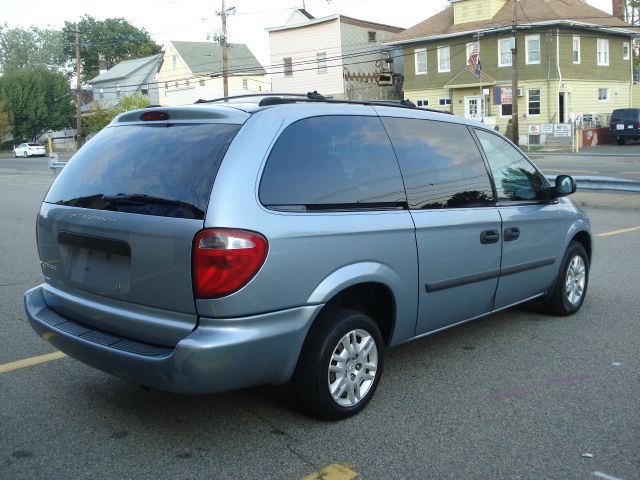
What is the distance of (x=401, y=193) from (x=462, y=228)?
59cm

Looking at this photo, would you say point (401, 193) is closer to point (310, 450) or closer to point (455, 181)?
point (455, 181)

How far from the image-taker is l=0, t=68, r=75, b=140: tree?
2746 inches

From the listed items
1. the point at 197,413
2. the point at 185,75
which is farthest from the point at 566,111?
the point at 197,413

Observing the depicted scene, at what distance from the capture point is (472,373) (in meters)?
4.67

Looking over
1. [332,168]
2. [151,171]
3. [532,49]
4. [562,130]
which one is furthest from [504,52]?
[151,171]

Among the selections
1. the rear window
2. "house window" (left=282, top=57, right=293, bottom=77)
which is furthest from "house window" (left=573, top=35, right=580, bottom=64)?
Result: the rear window

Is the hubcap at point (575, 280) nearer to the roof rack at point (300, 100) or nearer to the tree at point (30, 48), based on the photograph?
the roof rack at point (300, 100)

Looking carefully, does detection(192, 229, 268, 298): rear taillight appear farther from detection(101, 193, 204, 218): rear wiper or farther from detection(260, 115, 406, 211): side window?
detection(260, 115, 406, 211): side window

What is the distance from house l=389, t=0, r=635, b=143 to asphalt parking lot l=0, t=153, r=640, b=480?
33616 millimetres

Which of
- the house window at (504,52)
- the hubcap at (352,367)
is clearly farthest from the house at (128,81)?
the hubcap at (352,367)

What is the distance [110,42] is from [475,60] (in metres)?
68.8

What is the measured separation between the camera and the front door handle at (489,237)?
475 cm

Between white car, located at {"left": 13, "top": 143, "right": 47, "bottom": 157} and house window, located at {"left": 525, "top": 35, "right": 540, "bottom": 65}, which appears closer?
house window, located at {"left": 525, "top": 35, "right": 540, "bottom": 65}

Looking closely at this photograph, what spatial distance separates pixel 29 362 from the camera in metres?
4.97
